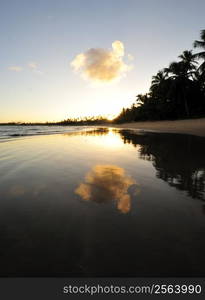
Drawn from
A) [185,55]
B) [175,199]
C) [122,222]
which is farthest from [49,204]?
[185,55]

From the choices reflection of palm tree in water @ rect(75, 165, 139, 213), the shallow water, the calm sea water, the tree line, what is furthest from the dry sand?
the calm sea water

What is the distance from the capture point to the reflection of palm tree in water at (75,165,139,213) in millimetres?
3225

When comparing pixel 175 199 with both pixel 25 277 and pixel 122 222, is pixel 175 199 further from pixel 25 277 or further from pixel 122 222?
pixel 25 277

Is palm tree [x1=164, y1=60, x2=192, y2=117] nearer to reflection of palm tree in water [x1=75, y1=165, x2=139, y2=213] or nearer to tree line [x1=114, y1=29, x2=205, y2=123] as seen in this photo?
tree line [x1=114, y1=29, x2=205, y2=123]

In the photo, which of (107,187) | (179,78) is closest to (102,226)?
(107,187)

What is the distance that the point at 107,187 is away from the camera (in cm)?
386

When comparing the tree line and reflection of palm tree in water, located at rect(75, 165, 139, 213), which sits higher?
the tree line

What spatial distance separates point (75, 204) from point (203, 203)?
7.79 feet

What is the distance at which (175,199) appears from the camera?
10.5 ft

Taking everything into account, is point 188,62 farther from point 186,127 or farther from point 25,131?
point 25,131

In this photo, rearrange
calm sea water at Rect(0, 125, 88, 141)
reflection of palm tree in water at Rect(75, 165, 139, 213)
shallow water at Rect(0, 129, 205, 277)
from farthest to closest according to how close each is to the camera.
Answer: calm sea water at Rect(0, 125, 88, 141) < reflection of palm tree in water at Rect(75, 165, 139, 213) < shallow water at Rect(0, 129, 205, 277)

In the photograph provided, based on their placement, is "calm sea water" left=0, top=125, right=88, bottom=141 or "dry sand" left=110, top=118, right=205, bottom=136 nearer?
"dry sand" left=110, top=118, right=205, bottom=136

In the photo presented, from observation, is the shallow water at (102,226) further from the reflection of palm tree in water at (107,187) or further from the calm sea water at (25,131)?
the calm sea water at (25,131)

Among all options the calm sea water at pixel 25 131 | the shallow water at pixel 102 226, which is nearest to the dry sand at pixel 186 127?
the shallow water at pixel 102 226
